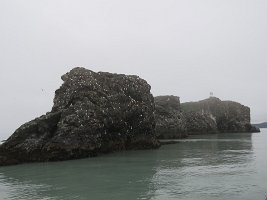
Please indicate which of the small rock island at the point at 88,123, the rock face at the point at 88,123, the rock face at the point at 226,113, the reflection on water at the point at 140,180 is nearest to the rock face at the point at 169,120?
the rock face at the point at 226,113

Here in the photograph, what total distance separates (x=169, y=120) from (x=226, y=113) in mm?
39215

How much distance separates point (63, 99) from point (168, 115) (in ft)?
146

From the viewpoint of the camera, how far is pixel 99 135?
4184 cm

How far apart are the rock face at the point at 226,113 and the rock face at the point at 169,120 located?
22.0 metres

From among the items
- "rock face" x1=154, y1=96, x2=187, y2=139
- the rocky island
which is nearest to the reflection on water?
"rock face" x1=154, y1=96, x2=187, y2=139

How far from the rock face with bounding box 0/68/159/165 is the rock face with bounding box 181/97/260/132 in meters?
64.6

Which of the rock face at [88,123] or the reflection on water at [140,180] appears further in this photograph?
the rock face at [88,123]

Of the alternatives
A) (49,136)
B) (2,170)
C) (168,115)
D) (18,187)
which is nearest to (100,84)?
(49,136)

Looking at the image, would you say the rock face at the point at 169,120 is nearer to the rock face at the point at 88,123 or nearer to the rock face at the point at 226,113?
the rock face at the point at 226,113

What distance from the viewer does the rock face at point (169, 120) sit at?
79.7 meters

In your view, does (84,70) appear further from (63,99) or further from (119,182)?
(119,182)

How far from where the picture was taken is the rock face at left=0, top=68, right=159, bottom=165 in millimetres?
37562

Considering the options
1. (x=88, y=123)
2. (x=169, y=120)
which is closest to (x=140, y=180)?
(x=88, y=123)

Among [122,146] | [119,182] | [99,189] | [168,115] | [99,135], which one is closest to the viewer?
[99,189]
